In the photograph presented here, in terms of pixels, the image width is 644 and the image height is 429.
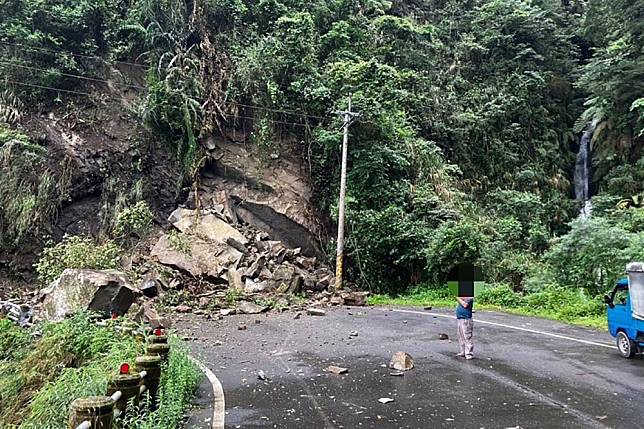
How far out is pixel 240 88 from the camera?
23141 millimetres

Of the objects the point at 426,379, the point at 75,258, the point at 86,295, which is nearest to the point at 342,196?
the point at 75,258

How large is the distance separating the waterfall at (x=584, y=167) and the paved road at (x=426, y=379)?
734 inches

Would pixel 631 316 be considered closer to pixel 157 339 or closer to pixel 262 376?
pixel 262 376

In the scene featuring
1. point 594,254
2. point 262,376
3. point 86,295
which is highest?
point 594,254

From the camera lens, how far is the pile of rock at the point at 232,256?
727 inches

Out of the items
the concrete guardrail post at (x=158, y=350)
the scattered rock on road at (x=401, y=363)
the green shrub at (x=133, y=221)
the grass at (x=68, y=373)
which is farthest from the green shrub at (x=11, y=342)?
the green shrub at (x=133, y=221)

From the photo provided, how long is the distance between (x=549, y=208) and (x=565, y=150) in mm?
5330

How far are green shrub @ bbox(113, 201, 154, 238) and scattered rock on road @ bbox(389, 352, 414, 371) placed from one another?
14367mm

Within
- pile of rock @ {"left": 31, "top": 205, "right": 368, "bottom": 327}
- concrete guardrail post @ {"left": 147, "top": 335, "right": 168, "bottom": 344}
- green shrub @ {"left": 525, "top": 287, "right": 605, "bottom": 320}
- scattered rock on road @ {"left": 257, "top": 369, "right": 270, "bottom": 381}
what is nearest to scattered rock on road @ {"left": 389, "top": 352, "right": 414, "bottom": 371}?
scattered rock on road @ {"left": 257, "top": 369, "right": 270, "bottom": 381}

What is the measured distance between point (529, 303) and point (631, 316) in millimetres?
8150

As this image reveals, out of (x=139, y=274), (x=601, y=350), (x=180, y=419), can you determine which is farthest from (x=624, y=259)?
(x=139, y=274)

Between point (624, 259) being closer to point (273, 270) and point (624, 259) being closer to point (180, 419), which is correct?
point (273, 270)

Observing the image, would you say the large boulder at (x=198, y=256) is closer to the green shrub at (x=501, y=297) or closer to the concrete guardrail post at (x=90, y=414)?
the green shrub at (x=501, y=297)

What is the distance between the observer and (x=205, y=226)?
65.7 feet
